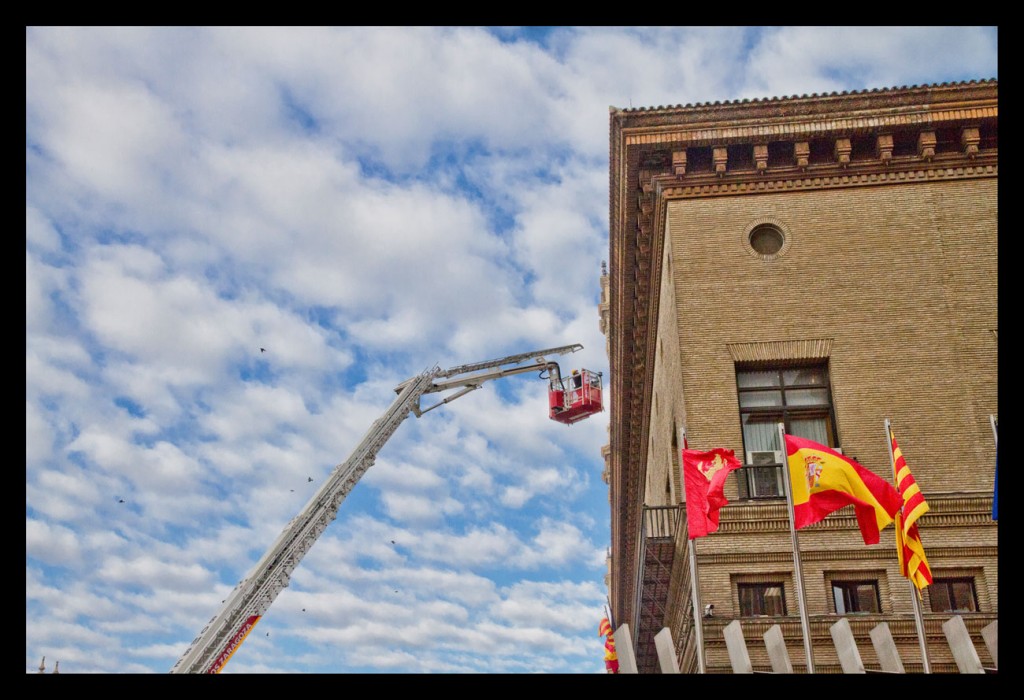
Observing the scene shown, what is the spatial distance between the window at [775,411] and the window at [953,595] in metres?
3.38

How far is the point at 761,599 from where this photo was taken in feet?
64.4

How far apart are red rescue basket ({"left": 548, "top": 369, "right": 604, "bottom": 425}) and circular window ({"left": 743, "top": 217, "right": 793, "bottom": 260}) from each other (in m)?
14.9

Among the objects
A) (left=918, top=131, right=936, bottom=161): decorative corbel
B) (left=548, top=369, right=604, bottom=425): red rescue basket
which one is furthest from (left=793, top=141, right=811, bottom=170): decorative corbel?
(left=548, top=369, right=604, bottom=425): red rescue basket

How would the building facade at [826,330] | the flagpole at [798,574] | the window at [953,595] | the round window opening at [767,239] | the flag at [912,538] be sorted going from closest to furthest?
the flagpole at [798,574] → the flag at [912,538] → the window at [953,595] → the building facade at [826,330] → the round window opening at [767,239]

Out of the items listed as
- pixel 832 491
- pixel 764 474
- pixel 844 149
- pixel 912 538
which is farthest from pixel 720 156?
pixel 912 538

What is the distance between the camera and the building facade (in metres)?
19.5

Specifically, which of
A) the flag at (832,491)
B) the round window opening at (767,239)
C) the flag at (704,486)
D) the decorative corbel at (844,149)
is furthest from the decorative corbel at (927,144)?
the flag at (704,486)

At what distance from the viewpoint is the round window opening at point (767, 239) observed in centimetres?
2295

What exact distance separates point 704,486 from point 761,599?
3461 mm

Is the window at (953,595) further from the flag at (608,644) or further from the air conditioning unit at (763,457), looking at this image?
the flag at (608,644)

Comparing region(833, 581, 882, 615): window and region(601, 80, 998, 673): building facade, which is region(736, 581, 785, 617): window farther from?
region(833, 581, 882, 615): window

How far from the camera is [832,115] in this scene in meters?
23.0

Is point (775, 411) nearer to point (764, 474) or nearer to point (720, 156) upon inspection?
point (764, 474)
